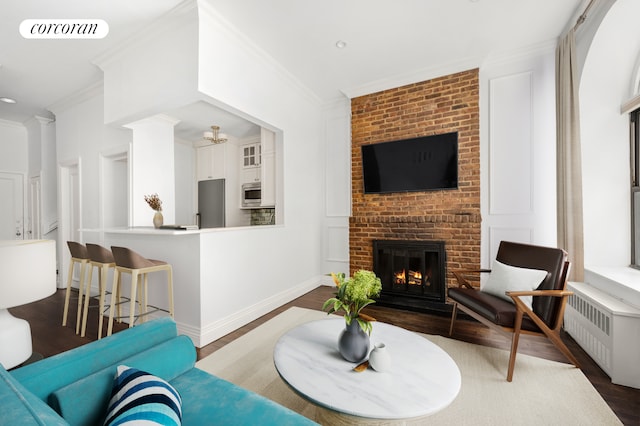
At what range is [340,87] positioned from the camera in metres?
3.96

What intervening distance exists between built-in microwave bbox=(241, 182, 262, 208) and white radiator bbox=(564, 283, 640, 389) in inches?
173

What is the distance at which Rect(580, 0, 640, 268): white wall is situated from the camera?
8.05 ft

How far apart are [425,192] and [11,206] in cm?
716

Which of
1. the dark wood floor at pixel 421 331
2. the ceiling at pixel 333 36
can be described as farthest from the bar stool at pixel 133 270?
the ceiling at pixel 333 36

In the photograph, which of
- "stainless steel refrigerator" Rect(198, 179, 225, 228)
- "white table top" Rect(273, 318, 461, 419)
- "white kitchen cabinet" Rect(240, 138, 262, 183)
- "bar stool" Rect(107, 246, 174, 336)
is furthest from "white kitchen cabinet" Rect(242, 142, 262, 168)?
"white table top" Rect(273, 318, 461, 419)

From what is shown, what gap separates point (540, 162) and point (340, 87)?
2.73 meters

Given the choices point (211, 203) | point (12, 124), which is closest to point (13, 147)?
point (12, 124)

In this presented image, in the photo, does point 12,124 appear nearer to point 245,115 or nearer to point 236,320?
point 245,115

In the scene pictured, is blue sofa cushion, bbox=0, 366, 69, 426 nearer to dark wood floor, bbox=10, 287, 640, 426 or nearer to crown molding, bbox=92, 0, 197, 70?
dark wood floor, bbox=10, 287, 640, 426

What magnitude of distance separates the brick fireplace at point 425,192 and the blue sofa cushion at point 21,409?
355 centimetres

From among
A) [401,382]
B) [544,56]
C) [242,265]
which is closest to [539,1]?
[544,56]

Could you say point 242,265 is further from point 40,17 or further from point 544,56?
point 544,56

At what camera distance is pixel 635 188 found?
2.42 meters

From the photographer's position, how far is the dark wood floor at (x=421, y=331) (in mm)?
1748
